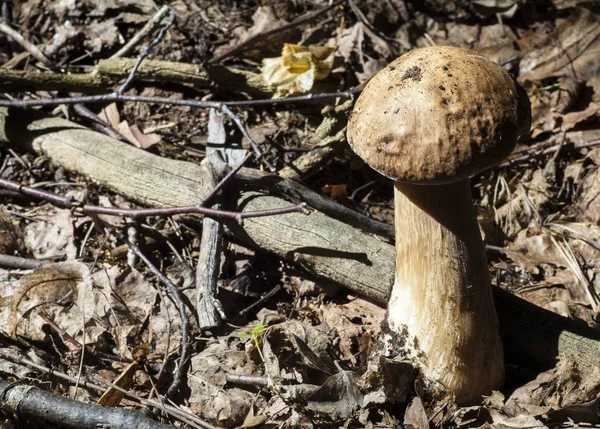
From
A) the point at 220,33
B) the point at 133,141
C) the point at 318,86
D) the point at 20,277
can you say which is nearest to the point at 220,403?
the point at 20,277

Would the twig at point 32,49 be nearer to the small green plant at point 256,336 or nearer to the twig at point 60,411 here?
the twig at point 60,411

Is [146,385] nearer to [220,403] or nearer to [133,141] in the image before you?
[220,403]

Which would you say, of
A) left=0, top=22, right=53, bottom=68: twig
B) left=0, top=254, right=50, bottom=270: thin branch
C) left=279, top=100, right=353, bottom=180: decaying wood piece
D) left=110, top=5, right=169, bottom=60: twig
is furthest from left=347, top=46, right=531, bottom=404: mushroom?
left=0, top=22, right=53, bottom=68: twig

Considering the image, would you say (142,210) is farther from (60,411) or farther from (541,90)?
(541,90)

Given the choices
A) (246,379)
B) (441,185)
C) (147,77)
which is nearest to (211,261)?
(246,379)

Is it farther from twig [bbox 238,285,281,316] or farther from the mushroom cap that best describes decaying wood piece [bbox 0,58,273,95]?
the mushroom cap

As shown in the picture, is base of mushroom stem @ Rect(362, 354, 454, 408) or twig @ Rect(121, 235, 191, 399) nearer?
base of mushroom stem @ Rect(362, 354, 454, 408)
